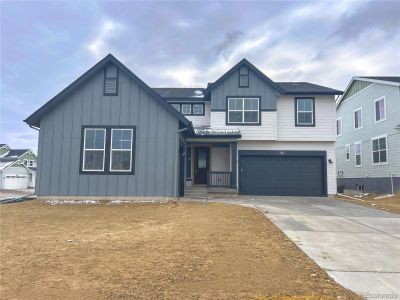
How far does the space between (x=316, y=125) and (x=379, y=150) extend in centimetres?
546

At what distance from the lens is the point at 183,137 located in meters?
16.6

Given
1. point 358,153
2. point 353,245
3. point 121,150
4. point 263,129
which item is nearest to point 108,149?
point 121,150

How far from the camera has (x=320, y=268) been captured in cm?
534

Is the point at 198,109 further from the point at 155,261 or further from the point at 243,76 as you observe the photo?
the point at 155,261

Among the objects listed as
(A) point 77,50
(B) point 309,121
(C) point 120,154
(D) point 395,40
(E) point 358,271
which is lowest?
(E) point 358,271

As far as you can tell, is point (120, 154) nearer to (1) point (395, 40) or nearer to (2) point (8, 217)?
(2) point (8, 217)

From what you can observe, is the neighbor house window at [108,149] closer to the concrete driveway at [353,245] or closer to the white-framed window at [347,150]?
the concrete driveway at [353,245]

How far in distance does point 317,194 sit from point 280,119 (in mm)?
4733

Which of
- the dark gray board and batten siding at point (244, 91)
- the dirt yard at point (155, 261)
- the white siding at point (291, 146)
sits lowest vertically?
the dirt yard at point (155, 261)

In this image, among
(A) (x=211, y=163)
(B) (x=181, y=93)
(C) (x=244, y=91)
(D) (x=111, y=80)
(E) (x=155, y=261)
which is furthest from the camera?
(B) (x=181, y=93)

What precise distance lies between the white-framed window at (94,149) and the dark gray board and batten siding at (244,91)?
6998 millimetres

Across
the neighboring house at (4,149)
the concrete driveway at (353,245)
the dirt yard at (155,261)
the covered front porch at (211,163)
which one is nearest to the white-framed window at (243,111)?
the covered front porch at (211,163)

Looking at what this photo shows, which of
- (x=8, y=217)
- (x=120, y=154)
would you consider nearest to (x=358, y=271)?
(x=8, y=217)

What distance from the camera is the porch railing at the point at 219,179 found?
18.4 m
